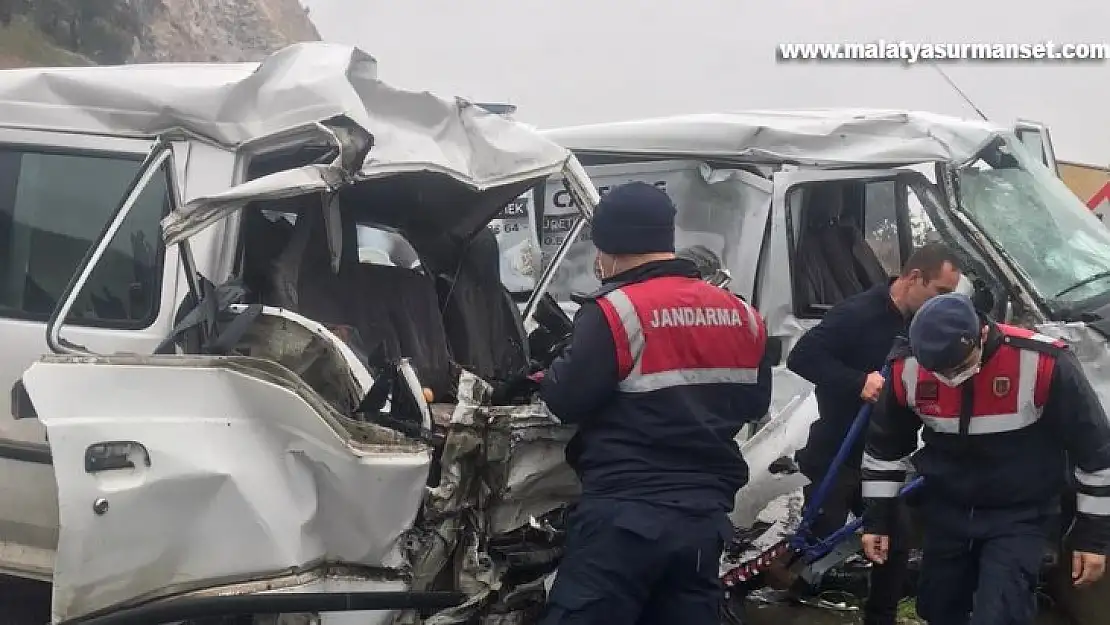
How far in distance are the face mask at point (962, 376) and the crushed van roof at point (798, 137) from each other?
7.41 feet

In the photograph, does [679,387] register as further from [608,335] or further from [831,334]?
[831,334]

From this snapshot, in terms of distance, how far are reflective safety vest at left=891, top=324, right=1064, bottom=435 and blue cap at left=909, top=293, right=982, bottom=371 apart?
156mm

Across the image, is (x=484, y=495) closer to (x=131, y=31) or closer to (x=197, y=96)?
(x=197, y=96)

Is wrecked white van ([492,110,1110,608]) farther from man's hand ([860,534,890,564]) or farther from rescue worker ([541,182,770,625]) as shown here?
rescue worker ([541,182,770,625])

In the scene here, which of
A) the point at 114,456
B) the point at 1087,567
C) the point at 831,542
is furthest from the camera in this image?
the point at 831,542

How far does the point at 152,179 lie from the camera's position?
11.2 ft

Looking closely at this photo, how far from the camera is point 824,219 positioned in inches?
230

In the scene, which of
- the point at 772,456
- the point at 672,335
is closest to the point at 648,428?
the point at 672,335

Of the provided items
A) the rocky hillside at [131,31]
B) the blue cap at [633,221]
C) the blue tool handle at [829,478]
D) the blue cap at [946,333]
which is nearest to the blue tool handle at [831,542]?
the blue tool handle at [829,478]

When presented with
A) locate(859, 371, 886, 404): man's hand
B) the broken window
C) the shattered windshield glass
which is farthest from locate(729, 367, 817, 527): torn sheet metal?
the broken window

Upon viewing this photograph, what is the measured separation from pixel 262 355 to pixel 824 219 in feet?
12.1

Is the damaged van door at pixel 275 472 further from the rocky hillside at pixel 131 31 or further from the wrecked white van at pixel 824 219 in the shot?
the rocky hillside at pixel 131 31

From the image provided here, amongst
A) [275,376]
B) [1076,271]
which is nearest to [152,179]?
[275,376]

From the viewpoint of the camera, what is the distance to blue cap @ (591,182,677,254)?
2889 mm
